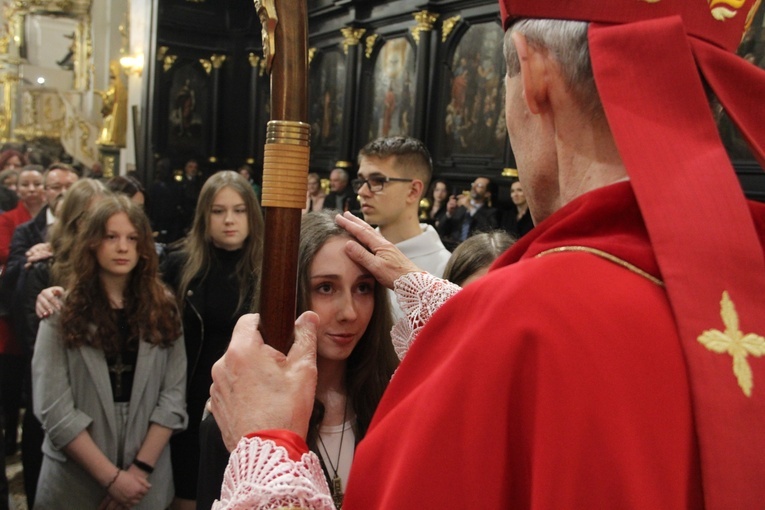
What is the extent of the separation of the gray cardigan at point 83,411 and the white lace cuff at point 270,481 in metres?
1.92

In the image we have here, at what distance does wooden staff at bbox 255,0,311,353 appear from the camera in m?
1.15

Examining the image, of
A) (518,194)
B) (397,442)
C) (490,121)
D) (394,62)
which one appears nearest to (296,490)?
(397,442)

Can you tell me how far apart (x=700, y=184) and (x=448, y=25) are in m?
9.49

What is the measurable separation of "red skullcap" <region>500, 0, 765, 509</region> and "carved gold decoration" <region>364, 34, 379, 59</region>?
10789mm

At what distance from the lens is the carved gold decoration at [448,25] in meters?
9.70

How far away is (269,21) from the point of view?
1175 mm

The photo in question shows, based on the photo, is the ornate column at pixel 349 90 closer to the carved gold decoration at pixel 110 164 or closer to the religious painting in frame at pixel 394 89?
the religious painting in frame at pixel 394 89

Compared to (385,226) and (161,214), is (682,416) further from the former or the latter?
(161,214)

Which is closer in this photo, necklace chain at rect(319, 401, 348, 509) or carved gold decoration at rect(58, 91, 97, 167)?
necklace chain at rect(319, 401, 348, 509)

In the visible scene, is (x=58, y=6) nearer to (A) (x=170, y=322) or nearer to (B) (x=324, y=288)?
(A) (x=170, y=322)

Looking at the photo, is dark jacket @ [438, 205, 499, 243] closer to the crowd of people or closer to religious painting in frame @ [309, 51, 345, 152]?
the crowd of people

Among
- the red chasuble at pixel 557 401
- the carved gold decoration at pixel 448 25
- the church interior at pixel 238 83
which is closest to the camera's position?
the red chasuble at pixel 557 401

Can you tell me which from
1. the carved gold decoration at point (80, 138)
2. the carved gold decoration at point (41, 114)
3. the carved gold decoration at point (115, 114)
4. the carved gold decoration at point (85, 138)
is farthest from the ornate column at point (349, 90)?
the carved gold decoration at point (41, 114)

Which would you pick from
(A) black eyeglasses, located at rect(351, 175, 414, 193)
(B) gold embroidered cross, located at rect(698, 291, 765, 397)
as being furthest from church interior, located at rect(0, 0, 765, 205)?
(B) gold embroidered cross, located at rect(698, 291, 765, 397)
